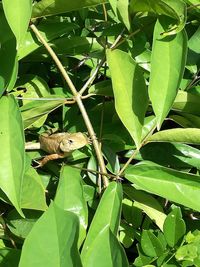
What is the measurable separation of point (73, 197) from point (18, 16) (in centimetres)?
40

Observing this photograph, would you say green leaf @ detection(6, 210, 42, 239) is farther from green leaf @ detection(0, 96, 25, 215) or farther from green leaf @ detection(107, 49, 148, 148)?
green leaf @ detection(107, 49, 148, 148)

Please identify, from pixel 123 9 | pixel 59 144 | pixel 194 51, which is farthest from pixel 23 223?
pixel 194 51

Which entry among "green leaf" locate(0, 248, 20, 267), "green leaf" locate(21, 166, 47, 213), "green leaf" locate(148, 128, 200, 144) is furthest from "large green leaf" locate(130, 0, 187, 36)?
"green leaf" locate(0, 248, 20, 267)

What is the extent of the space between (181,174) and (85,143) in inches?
9.6

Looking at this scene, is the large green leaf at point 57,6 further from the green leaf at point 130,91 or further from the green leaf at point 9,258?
the green leaf at point 9,258


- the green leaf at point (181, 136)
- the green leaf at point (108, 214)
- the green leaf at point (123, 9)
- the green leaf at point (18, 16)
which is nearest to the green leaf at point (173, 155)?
the green leaf at point (181, 136)

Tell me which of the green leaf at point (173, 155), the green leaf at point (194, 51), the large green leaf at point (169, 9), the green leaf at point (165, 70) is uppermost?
the large green leaf at point (169, 9)

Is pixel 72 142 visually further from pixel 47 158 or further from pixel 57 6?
pixel 57 6

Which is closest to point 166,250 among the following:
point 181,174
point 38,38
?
point 181,174

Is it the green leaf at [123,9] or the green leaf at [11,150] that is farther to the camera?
the green leaf at [123,9]

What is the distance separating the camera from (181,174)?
1.14 metres

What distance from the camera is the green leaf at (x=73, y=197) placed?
3.73 feet

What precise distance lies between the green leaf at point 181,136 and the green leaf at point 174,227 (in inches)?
6.2

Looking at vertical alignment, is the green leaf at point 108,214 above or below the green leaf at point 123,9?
below
